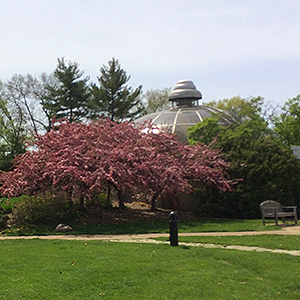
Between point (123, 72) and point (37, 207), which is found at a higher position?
point (123, 72)

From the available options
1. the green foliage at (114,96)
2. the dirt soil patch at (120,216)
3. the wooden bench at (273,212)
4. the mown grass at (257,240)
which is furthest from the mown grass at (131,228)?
the green foliage at (114,96)

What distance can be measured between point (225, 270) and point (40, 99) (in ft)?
129

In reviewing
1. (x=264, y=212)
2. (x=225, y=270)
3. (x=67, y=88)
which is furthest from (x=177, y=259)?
(x=67, y=88)

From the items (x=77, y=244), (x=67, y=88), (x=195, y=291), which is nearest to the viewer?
(x=195, y=291)

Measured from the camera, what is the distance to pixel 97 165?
16844 millimetres

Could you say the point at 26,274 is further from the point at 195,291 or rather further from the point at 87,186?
the point at 87,186

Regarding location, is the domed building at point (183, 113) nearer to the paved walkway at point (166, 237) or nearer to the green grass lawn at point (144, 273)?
the paved walkway at point (166, 237)

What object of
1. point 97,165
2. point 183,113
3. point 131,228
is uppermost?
point 183,113

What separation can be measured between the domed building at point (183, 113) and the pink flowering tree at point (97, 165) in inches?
208

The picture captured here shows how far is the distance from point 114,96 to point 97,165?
2876cm

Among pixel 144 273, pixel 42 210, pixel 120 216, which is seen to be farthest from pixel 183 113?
pixel 144 273

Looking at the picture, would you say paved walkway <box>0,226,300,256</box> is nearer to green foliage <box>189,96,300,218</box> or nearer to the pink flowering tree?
the pink flowering tree

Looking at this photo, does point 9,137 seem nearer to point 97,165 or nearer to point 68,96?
point 68,96

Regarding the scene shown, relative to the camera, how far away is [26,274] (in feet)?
26.1
